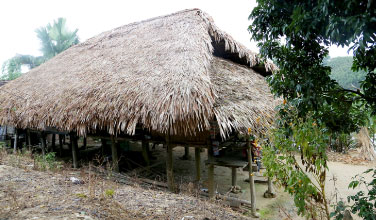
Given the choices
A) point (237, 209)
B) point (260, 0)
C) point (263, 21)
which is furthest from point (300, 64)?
point (237, 209)

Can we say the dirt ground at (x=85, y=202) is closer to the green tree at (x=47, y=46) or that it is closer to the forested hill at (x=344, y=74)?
the green tree at (x=47, y=46)

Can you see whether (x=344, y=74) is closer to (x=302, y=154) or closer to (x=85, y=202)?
(x=302, y=154)

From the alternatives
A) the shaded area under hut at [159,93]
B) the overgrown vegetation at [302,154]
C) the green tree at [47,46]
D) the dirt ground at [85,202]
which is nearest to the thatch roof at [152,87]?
the shaded area under hut at [159,93]

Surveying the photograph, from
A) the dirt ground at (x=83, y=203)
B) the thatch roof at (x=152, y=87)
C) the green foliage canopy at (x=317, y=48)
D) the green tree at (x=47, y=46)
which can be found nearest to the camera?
the green foliage canopy at (x=317, y=48)

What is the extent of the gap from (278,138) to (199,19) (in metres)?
4.75

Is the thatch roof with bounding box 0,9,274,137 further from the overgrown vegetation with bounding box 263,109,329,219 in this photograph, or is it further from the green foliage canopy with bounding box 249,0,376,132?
the green foliage canopy with bounding box 249,0,376,132

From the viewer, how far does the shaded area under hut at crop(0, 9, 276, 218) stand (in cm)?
394

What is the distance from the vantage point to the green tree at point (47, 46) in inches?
613

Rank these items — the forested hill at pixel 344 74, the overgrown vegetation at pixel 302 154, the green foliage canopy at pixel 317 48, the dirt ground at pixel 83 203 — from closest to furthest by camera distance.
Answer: the green foliage canopy at pixel 317 48 → the overgrown vegetation at pixel 302 154 → the dirt ground at pixel 83 203 → the forested hill at pixel 344 74

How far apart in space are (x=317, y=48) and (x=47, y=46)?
18.2m

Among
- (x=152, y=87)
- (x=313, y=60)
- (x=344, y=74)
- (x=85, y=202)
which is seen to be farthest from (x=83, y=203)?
(x=344, y=74)

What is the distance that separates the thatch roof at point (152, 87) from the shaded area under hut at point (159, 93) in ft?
0.07

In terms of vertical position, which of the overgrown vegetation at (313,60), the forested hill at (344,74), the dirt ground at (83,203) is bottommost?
the dirt ground at (83,203)

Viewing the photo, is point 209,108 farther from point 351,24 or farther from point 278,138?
point 351,24
